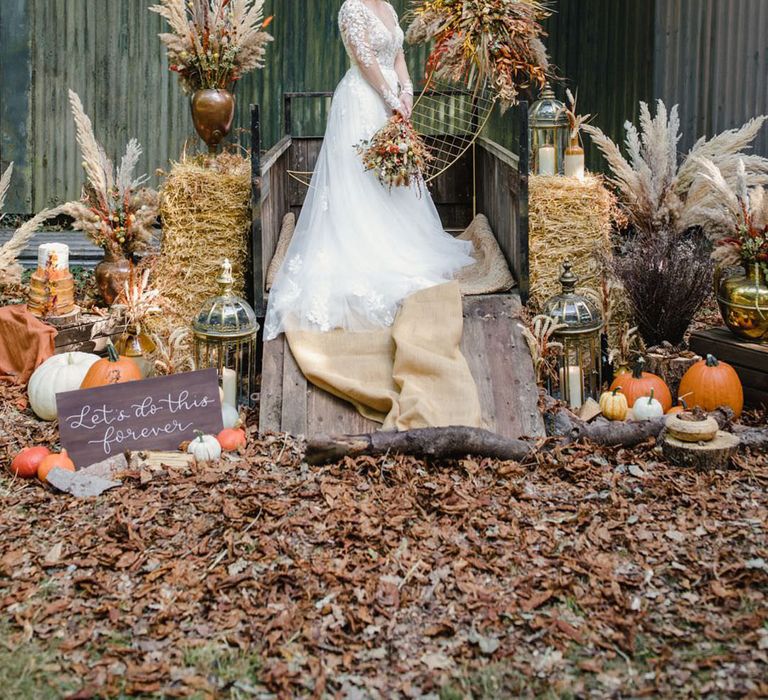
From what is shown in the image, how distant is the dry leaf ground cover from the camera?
104 inches

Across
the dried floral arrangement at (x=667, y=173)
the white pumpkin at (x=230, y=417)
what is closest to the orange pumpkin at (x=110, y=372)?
the white pumpkin at (x=230, y=417)

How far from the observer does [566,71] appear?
9.06 meters

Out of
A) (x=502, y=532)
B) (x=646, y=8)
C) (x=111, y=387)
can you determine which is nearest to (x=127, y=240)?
(x=111, y=387)

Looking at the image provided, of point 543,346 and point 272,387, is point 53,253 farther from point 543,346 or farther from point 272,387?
point 543,346

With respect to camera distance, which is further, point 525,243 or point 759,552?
point 525,243

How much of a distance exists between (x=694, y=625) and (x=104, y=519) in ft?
7.17

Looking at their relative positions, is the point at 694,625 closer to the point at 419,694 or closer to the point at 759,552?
the point at 759,552

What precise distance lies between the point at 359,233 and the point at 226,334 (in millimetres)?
1180

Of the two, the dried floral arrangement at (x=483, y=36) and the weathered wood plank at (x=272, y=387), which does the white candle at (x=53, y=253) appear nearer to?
the weathered wood plank at (x=272, y=387)

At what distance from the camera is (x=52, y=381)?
4836 mm

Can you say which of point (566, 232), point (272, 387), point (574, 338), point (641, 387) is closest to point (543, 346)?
point (574, 338)

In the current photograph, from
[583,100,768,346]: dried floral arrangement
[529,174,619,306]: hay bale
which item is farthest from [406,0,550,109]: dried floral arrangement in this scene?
[583,100,768,346]: dried floral arrangement

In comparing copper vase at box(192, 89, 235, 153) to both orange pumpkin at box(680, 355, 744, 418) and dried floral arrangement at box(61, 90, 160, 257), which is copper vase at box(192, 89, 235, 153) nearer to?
dried floral arrangement at box(61, 90, 160, 257)

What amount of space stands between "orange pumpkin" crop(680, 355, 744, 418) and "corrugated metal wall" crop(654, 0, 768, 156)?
280cm
